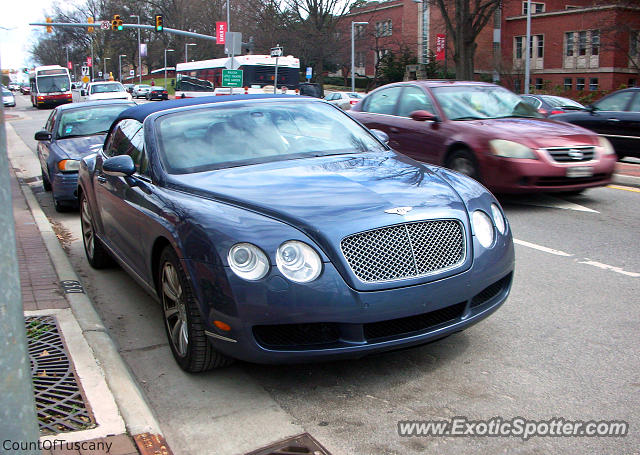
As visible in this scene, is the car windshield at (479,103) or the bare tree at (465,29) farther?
the bare tree at (465,29)

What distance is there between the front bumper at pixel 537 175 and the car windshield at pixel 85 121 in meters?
6.24

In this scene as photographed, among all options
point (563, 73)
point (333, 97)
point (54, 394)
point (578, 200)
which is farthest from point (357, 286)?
point (563, 73)

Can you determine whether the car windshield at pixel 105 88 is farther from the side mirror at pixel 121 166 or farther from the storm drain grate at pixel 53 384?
the storm drain grate at pixel 53 384

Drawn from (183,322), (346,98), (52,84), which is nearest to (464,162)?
(183,322)

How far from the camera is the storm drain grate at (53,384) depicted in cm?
344

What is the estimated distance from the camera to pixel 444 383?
3.85 metres

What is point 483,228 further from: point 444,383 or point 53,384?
point 53,384

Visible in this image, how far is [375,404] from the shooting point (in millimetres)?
3637

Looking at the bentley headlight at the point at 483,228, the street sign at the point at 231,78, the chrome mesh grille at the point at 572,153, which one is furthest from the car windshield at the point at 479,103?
the street sign at the point at 231,78

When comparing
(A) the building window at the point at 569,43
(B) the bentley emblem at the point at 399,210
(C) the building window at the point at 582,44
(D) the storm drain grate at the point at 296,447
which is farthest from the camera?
(A) the building window at the point at 569,43

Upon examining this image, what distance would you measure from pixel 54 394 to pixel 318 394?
144 centimetres

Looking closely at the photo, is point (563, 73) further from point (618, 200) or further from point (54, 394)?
point (54, 394)

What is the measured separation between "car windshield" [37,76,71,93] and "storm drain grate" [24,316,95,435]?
180 feet
